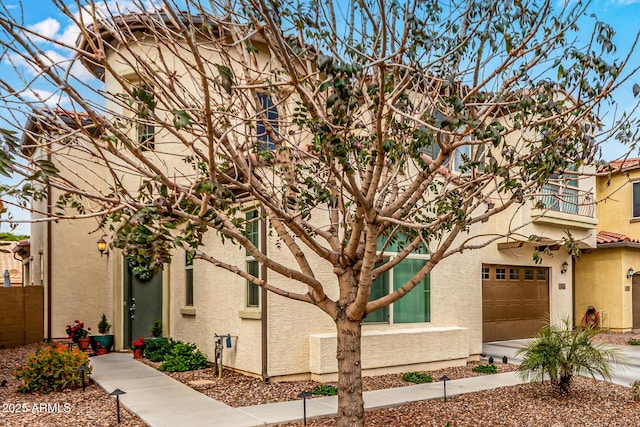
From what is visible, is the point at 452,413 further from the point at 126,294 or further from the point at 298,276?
the point at 126,294

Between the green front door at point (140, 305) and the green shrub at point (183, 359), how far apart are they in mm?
2377

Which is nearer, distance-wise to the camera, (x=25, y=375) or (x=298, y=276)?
(x=298, y=276)

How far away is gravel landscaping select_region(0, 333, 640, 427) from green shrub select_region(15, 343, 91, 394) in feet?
0.59

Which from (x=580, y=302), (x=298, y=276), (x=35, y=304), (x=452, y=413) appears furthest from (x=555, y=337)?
(x=35, y=304)

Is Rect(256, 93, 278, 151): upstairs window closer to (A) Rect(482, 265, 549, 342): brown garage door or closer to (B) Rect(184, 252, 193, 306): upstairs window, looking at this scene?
(B) Rect(184, 252, 193, 306): upstairs window

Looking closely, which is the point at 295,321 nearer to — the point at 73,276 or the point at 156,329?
the point at 156,329

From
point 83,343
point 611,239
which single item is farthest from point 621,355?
point 83,343

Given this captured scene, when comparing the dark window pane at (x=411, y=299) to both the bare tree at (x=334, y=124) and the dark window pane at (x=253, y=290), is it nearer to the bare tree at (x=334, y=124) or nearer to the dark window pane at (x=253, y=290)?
the dark window pane at (x=253, y=290)

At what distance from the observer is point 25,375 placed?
27.2 feet

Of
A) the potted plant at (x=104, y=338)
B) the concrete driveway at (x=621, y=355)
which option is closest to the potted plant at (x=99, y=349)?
the potted plant at (x=104, y=338)

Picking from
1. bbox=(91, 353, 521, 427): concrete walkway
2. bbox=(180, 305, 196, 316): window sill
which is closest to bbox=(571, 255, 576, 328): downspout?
bbox=(91, 353, 521, 427): concrete walkway

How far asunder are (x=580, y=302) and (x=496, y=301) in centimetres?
559

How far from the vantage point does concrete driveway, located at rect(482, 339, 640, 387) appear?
9.69m

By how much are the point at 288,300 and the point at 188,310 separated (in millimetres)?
3462
